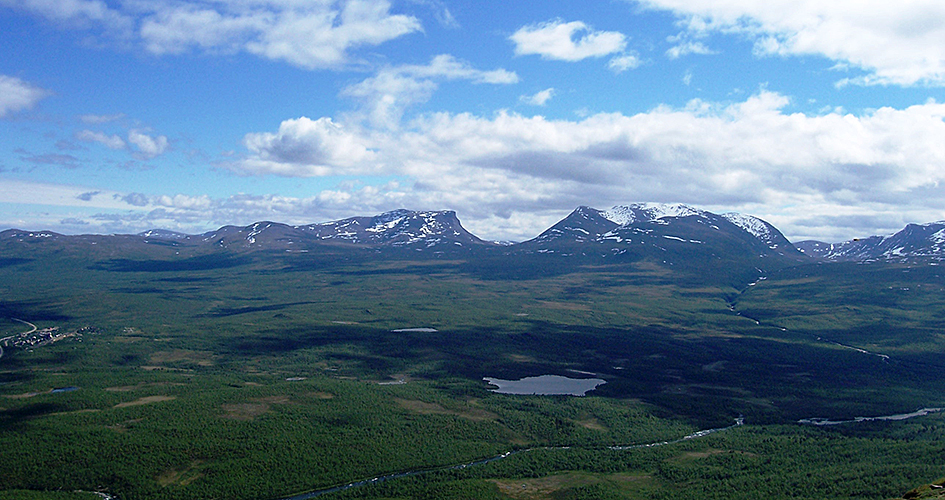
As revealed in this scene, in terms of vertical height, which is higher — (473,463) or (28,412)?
(28,412)

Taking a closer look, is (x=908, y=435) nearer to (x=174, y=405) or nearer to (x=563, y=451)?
(x=563, y=451)

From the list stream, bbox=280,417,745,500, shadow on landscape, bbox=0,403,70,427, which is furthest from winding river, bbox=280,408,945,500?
shadow on landscape, bbox=0,403,70,427

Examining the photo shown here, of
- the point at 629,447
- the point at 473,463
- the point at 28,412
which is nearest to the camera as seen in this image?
the point at 473,463

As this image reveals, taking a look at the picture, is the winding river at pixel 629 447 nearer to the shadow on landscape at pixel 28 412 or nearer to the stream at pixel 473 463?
the stream at pixel 473 463

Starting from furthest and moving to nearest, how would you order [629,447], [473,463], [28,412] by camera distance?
[28,412], [629,447], [473,463]

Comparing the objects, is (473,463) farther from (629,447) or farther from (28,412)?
(28,412)

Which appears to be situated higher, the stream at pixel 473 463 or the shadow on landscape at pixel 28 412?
the shadow on landscape at pixel 28 412

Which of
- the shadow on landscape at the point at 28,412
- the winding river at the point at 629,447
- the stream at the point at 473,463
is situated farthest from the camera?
the shadow on landscape at the point at 28,412

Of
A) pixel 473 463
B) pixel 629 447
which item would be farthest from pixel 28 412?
pixel 629 447

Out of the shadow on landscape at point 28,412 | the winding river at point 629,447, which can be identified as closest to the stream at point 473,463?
the winding river at point 629,447

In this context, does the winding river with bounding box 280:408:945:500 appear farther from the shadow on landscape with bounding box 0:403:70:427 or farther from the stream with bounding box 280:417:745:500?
the shadow on landscape with bounding box 0:403:70:427

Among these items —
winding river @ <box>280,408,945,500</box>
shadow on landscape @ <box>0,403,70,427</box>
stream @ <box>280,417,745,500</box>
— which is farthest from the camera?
shadow on landscape @ <box>0,403,70,427</box>

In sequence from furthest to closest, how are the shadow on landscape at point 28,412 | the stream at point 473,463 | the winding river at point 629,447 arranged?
the shadow on landscape at point 28,412, the winding river at point 629,447, the stream at point 473,463

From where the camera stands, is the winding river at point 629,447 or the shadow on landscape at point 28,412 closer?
the winding river at point 629,447
